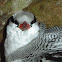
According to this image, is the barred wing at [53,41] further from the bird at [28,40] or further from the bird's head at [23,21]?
the bird's head at [23,21]

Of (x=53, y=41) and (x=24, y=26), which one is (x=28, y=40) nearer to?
(x=24, y=26)

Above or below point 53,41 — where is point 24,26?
above

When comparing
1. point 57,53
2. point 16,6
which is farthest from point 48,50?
point 16,6

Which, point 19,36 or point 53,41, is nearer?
point 53,41

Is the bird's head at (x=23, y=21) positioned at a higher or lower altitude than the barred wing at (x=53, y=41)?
higher

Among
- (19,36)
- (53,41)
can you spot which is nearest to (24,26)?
(19,36)

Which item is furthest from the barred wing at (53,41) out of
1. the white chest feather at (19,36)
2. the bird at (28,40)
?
the white chest feather at (19,36)

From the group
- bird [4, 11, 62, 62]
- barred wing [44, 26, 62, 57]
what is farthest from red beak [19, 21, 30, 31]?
barred wing [44, 26, 62, 57]

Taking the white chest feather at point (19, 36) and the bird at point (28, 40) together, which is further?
the white chest feather at point (19, 36)
